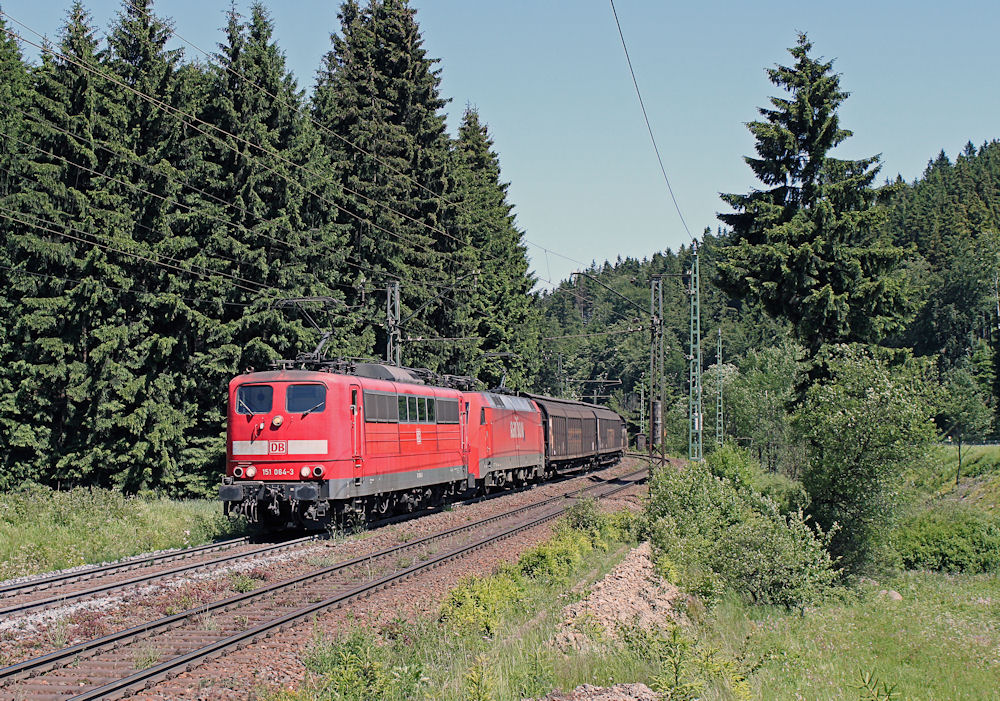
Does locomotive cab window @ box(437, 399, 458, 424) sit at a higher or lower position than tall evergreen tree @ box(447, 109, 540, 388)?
lower

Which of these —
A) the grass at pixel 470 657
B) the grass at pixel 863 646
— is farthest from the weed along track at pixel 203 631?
the grass at pixel 863 646

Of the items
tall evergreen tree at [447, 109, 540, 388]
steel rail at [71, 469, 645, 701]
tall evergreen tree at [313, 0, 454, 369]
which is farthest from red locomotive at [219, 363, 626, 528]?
tall evergreen tree at [447, 109, 540, 388]

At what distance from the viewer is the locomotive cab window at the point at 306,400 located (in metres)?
18.1

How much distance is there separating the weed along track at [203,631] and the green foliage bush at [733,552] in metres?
4.70

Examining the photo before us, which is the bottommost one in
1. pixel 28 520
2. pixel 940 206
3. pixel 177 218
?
pixel 28 520

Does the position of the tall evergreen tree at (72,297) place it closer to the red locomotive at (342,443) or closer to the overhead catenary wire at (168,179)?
the overhead catenary wire at (168,179)

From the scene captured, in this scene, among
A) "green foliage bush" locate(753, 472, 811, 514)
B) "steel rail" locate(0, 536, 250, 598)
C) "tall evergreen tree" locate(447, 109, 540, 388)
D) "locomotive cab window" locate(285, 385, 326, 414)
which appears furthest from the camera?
"tall evergreen tree" locate(447, 109, 540, 388)

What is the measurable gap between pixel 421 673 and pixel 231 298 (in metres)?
23.8

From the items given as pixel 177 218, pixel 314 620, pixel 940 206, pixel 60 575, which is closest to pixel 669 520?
pixel 314 620

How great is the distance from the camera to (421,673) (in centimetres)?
919

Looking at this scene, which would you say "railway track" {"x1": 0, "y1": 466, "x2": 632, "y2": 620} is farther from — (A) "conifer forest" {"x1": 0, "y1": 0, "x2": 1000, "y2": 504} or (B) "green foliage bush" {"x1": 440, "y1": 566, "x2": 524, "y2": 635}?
(A) "conifer forest" {"x1": 0, "y1": 0, "x2": 1000, "y2": 504}

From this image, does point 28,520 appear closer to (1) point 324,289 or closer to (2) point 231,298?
(2) point 231,298

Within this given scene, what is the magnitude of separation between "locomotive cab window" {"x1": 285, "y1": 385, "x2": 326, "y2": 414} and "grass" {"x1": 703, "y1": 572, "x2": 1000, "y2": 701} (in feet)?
28.6

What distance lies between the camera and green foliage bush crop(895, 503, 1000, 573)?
34281mm
